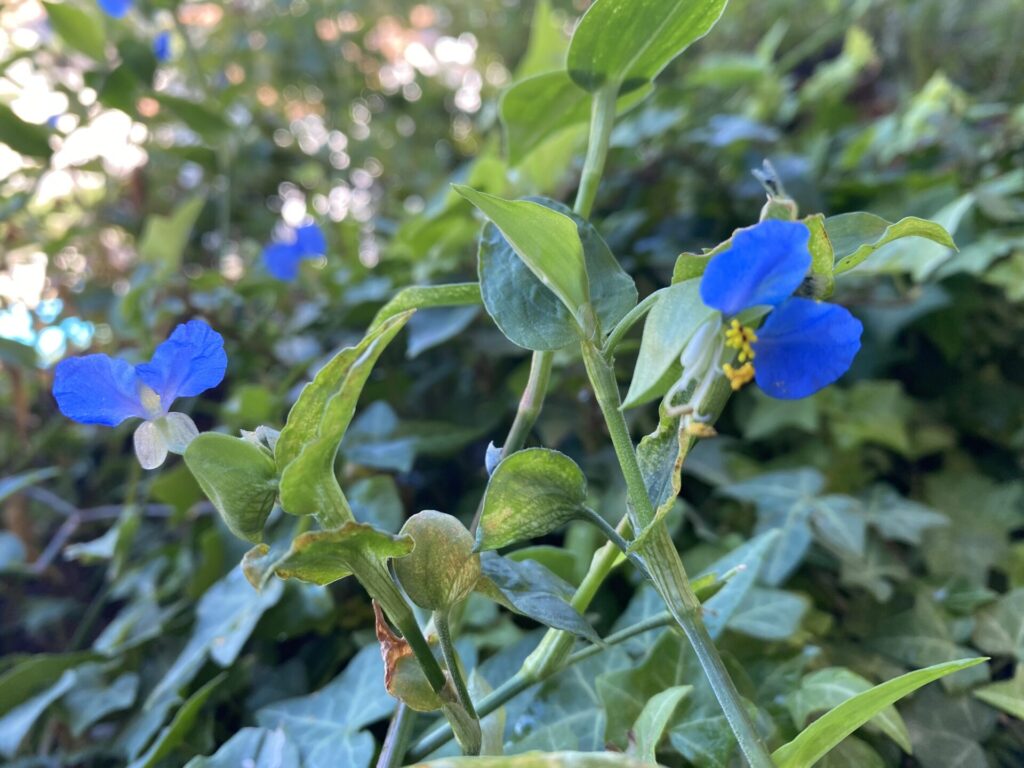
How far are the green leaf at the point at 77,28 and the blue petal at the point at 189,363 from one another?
2.43ft

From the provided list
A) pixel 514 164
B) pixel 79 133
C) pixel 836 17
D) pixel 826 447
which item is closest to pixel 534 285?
pixel 514 164

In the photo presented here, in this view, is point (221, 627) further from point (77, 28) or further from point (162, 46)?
point (162, 46)

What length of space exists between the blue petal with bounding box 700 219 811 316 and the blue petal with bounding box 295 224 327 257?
0.73 m

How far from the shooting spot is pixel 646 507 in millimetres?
302

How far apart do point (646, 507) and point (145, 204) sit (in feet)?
3.89

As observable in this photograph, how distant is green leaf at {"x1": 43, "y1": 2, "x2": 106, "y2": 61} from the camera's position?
0.83m

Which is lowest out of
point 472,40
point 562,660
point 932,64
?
point 562,660

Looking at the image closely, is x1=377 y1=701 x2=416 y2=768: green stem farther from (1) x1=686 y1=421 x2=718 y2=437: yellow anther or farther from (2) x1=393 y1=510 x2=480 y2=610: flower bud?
(1) x1=686 y1=421 x2=718 y2=437: yellow anther

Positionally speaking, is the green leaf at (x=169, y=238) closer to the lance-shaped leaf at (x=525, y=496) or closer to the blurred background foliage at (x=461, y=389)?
the blurred background foliage at (x=461, y=389)

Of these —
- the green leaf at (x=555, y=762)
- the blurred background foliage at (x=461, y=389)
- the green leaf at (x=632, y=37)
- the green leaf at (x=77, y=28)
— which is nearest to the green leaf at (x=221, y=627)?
the blurred background foliage at (x=461, y=389)

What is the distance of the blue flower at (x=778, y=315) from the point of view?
0.90 feet

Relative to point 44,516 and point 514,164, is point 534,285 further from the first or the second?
point 44,516

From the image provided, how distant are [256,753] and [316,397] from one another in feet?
0.85

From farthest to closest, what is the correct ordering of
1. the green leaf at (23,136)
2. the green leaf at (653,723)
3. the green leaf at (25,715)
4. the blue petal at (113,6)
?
the blue petal at (113,6) < the green leaf at (23,136) < the green leaf at (25,715) < the green leaf at (653,723)
